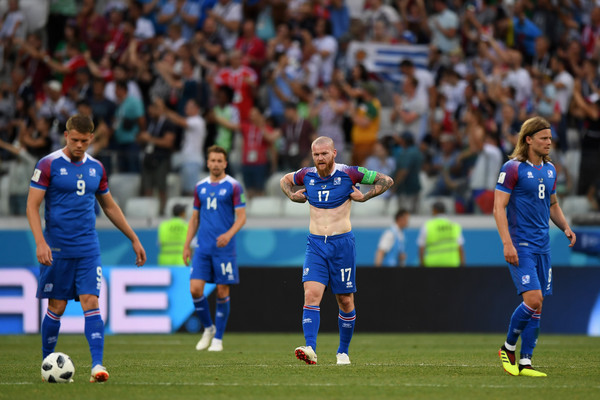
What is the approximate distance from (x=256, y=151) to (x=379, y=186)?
8.66m

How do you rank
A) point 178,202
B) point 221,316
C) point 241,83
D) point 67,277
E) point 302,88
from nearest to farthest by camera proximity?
1. point 67,277
2. point 221,316
3. point 178,202
4. point 302,88
5. point 241,83

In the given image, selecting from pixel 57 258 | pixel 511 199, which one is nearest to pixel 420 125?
pixel 511 199

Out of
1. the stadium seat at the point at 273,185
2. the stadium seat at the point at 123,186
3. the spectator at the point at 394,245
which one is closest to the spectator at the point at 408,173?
the spectator at the point at 394,245

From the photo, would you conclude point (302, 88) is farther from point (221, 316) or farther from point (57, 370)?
Result: point (57, 370)

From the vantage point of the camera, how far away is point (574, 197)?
59.5 feet

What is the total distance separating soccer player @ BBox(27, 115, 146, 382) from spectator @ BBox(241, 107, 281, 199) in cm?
960

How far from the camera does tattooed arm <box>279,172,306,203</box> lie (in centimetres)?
1051

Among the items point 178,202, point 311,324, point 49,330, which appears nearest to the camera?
point 49,330

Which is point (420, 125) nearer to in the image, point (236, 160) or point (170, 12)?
point (236, 160)

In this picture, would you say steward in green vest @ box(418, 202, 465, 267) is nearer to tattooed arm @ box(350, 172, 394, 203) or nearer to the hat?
tattooed arm @ box(350, 172, 394, 203)

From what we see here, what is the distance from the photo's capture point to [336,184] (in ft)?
34.2

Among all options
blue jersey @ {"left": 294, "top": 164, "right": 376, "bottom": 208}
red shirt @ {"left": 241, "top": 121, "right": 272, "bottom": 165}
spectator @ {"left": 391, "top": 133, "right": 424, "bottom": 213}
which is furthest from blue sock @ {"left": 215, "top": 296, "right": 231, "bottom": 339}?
spectator @ {"left": 391, "top": 133, "right": 424, "bottom": 213}

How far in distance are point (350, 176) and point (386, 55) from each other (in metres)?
12.2

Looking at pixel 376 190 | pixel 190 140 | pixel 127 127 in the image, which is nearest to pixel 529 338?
pixel 376 190
